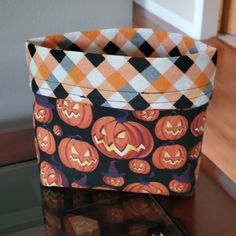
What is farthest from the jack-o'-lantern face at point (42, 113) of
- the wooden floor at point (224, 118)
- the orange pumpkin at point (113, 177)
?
the wooden floor at point (224, 118)

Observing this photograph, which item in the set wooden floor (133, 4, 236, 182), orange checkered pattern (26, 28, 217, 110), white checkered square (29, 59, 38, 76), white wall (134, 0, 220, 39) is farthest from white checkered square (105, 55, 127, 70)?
white wall (134, 0, 220, 39)

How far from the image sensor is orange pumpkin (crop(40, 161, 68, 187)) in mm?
615

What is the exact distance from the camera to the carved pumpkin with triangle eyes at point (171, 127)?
0.54 m

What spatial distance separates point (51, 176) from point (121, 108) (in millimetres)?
164

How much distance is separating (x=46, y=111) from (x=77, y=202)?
14 centimetres

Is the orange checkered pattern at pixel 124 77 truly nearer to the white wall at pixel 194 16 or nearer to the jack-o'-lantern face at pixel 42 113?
the jack-o'-lantern face at pixel 42 113

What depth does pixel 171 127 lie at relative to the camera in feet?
1.79

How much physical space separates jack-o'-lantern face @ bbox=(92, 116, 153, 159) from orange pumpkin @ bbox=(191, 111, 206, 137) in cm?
6

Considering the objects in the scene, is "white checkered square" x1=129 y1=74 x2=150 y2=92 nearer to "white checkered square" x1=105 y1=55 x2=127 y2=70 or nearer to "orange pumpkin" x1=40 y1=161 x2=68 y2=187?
"white checkered square" x1=105 y1=55 x2=127 y2=70

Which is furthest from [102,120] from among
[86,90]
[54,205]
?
[54,205]

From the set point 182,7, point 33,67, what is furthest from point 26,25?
point 182,7

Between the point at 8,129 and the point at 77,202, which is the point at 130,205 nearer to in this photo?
the point at 77,202

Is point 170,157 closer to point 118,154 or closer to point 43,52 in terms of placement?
point 118,154

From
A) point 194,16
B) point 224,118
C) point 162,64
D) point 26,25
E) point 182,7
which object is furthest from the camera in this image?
point 182,7
